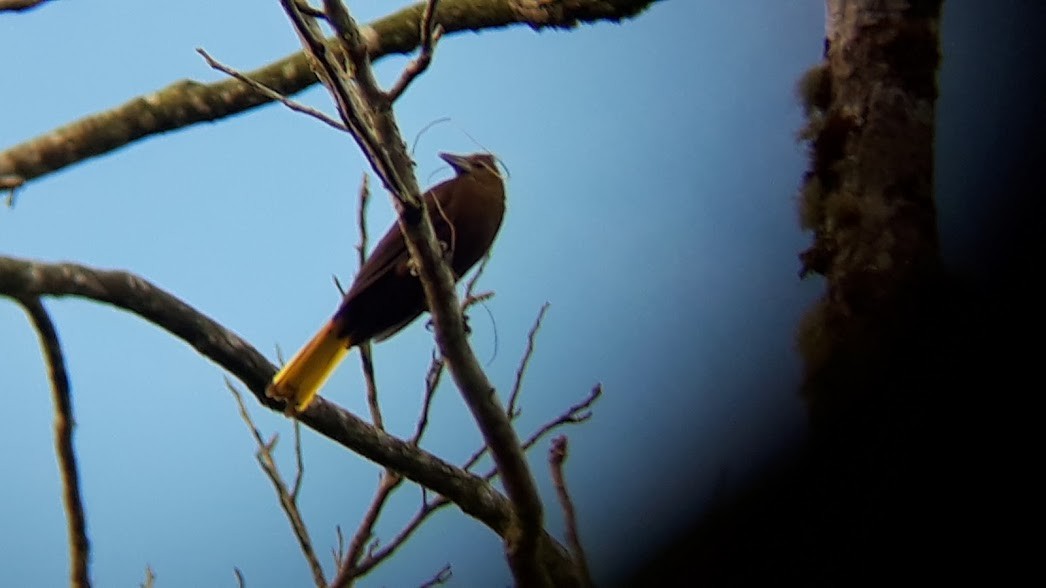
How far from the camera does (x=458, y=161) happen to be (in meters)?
1.23

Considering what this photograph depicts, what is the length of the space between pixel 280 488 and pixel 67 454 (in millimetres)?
252

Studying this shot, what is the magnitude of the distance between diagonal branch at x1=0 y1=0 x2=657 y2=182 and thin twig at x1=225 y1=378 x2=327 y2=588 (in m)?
0.33

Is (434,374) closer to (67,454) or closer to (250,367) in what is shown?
(250,367)

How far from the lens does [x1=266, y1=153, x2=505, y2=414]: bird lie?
1164 mm

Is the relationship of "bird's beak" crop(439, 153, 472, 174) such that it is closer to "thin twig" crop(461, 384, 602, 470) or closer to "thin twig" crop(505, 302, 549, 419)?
"thin twig" crop(505, 302, 549, 419)

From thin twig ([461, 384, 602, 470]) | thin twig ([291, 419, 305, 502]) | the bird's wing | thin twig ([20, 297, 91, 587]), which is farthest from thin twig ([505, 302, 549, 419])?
thin twig ([20, 297, 91, 587])

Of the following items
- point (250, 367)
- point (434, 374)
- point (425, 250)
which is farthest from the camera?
point (434, 374)

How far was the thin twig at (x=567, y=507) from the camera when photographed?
49.3 inches

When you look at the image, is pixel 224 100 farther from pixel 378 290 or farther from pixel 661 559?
pixel 661 559

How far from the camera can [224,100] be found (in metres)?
1.21

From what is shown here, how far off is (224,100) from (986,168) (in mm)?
1021

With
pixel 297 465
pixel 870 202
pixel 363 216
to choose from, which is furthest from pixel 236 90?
pixel 870 202

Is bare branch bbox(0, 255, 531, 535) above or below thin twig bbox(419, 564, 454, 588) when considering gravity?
above

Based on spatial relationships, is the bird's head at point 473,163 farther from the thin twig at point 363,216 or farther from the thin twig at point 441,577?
the thin twig at point 441,577
